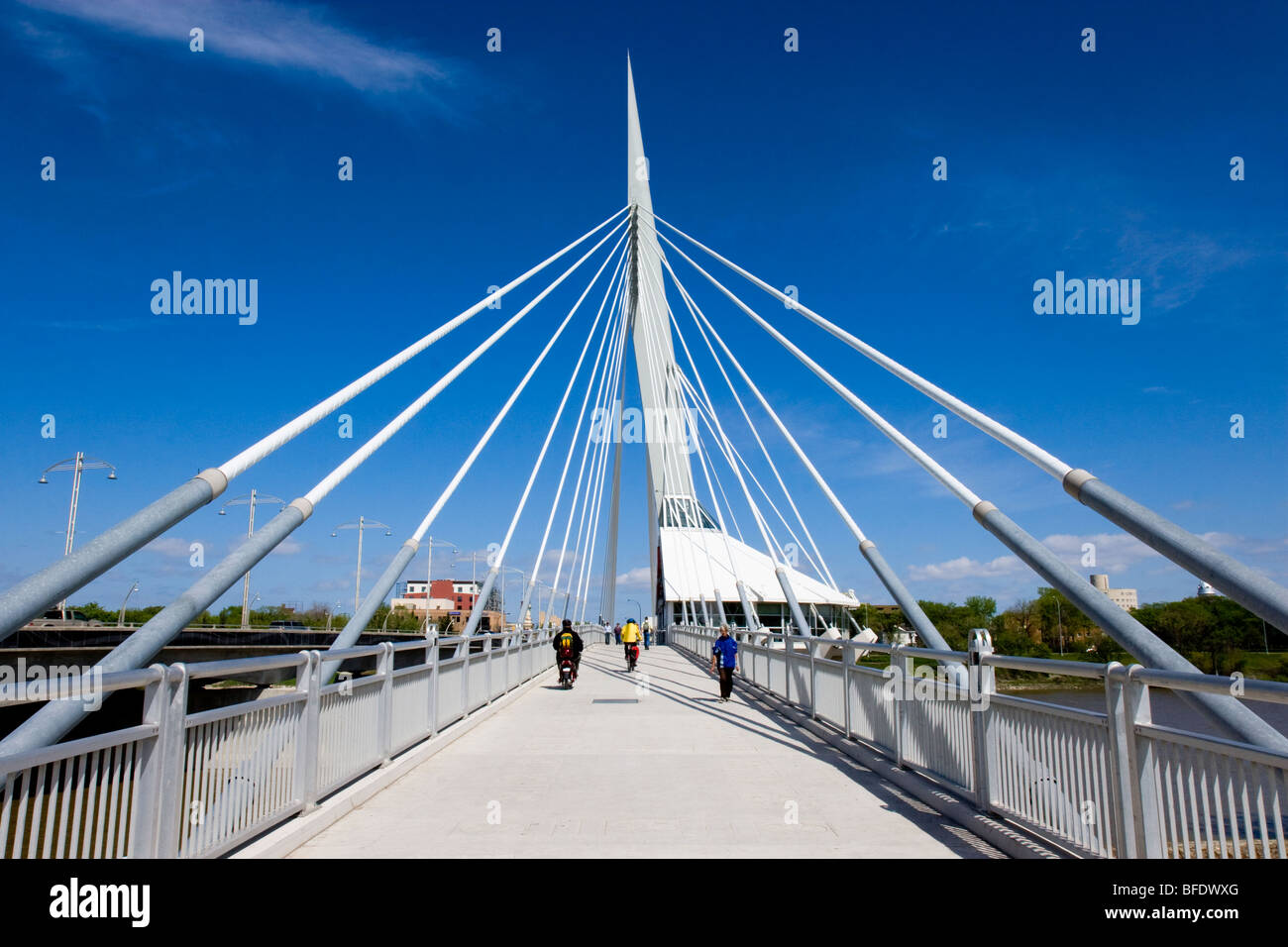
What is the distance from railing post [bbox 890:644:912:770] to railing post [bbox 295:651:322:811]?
4.71 m

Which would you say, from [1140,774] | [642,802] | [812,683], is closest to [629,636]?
[812,683]

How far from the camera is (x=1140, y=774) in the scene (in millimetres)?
4164

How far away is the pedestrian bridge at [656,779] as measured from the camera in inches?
151

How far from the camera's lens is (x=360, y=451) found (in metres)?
10.0

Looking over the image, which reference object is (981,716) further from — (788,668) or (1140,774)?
(788,668)

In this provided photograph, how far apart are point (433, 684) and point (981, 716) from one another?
630 centimetres

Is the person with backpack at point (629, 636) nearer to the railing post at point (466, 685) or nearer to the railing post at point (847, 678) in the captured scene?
the railing post at point (466, 685)

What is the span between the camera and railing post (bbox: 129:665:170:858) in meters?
4.07

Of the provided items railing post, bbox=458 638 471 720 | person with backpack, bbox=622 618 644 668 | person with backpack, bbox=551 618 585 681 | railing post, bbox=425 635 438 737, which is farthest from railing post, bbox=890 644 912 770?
person with backpack, bbox=622 618 644 668

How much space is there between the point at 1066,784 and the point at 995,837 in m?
0.81

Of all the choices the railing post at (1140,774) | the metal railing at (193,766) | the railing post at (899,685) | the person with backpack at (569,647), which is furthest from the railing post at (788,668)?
the railing post at (1140,774)

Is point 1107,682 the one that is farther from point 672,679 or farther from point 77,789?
point 672,679
